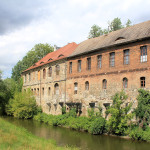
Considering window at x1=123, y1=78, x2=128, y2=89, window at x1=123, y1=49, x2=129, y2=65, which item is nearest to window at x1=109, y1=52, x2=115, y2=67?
window at x1=123, y1=49, x2=129, y2=65

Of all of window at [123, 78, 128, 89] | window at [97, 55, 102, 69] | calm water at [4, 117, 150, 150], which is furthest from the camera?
window at [97, 55, 102, 69]

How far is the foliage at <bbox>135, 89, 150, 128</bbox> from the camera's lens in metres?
14.7

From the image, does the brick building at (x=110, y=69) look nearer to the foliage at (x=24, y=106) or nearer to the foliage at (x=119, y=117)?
the foliage at (x=119, y=117)

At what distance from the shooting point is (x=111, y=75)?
725 inches

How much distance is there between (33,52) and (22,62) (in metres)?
8.33

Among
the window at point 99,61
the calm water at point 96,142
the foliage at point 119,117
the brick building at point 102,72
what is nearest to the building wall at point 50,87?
the brick building at point 102,72

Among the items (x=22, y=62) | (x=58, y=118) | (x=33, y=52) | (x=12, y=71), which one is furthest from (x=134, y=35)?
(x=12, y=71)

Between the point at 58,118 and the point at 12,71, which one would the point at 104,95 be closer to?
the point at 58,118

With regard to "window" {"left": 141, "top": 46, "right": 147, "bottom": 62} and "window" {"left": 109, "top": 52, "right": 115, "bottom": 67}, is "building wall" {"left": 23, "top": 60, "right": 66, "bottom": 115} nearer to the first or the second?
"window" {"left": 109, "top": 52, "right": 115, "bottom": 67}

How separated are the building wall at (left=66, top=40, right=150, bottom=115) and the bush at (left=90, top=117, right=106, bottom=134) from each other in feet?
7.65

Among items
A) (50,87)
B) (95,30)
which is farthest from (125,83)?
(95,30)

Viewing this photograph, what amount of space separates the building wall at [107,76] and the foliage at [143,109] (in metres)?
0.75

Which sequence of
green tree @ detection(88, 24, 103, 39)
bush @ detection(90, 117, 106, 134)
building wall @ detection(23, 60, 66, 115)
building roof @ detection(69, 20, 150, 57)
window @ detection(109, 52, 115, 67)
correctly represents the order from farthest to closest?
green tree @ detection(88, 24, 103, 39) → building wall @ detection(23, 60, 66, 115) → window @ detection(109, 52, 115, 67) → building roof @ detection(69, 20, 150, 57) → bush @ detection(90, 117, 106, 134)

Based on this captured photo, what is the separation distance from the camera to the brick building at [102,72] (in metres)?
16.4
